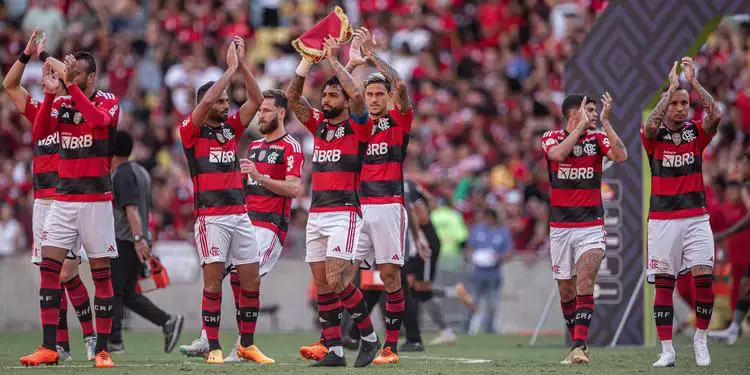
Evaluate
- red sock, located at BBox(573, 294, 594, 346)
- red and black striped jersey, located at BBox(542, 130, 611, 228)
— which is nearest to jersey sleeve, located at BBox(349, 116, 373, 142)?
red and black striped jersey, located at BBox(542, 130, 611, 228)

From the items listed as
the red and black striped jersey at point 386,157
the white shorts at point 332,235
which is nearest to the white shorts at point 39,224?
the white shorts at point 332,235

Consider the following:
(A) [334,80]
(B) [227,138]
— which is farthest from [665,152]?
(B) [227,138]

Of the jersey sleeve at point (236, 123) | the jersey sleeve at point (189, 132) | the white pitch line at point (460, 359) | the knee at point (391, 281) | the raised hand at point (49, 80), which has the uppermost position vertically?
the raised hand at point (49, 80)

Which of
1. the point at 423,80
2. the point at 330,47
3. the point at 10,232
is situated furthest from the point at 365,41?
the point at 423,80

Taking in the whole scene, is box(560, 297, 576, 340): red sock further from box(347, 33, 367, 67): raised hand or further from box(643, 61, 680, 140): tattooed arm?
box(347, 33, 367, 67): raised hand

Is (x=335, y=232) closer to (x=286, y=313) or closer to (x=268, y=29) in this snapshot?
(x=286, y=313)

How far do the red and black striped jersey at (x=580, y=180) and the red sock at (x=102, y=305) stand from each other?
4.74 metres

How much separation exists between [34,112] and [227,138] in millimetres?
1982

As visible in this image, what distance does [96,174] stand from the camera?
12711 mm

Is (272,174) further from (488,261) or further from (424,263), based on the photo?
(488,261)

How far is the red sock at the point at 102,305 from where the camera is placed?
13.0 metres

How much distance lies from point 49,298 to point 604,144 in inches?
232

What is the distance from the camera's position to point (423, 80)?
28547 millimetres

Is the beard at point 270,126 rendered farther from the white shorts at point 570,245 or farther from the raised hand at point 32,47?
the white shorts at point 570,245
